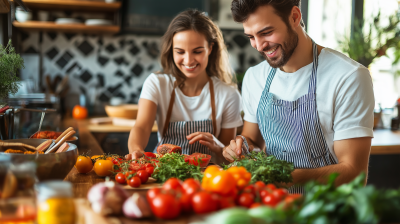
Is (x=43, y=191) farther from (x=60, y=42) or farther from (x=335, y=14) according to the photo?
(x=335, y=14)

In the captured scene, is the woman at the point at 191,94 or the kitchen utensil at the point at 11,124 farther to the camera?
the woman at the point at 191,94

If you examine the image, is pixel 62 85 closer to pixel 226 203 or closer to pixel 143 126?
pixel 143 126

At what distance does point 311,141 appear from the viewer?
5.55 ft

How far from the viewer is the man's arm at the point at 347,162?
147cm

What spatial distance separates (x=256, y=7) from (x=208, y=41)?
0.57 metres

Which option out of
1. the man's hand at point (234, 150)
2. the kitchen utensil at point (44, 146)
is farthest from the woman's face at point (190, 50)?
the kitchen utensil at point (44, 146)

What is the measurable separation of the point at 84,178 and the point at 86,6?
9.34ft

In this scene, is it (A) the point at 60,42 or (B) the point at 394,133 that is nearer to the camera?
(B) the point at 394,133

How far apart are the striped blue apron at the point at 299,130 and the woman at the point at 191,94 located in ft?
1.37

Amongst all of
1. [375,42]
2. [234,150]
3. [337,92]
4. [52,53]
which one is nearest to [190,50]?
[234,150]

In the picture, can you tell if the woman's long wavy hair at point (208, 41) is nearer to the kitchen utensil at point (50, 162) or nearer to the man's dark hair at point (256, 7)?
the man's dark hair at point (256, 7)

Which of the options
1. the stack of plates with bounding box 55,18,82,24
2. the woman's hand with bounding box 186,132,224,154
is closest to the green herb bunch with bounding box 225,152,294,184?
the woman's hand with bounding box 186,132,224,154

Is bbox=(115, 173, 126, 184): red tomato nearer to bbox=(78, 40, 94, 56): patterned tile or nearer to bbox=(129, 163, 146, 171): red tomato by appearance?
bbox=(129, 163, 146, 171): red tomato

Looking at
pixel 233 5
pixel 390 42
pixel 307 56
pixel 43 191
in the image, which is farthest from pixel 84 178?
pixel 390 42
